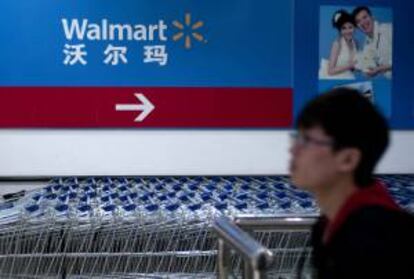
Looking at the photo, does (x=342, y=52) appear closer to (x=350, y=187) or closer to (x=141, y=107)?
(x=141, y=107)

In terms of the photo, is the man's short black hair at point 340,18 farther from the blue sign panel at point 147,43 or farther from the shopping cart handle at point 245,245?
the shopping cart handle at point 245,245

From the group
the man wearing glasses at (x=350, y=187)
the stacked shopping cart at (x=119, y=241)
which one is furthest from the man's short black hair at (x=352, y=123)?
the stacked shopping cart at (x=119, y=241)

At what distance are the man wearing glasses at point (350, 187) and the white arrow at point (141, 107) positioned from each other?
12.8 ft

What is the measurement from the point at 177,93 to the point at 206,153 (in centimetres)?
54

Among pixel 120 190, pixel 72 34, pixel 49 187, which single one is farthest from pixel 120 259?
pixel 72 34

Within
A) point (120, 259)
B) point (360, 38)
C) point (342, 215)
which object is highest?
point (360, 38)

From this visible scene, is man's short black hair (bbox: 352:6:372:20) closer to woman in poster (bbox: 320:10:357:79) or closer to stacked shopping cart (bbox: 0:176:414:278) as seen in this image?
woman in poster (bbox: 320:10:357:79)

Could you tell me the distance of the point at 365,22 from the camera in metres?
5.39

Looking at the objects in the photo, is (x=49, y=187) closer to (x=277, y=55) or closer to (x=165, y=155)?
(x=165, y=155)

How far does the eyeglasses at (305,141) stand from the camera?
1317 millimetres

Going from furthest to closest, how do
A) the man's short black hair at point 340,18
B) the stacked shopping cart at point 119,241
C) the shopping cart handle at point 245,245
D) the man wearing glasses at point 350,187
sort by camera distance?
the man's short black hair at point 340,18 → the stacked shopping cart at point 119,241 → the shopping cart handle at point 245,245 → the man wearing glasses at point 350,187

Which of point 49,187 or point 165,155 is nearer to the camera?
point 49,187

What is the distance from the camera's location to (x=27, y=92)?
16.7ft

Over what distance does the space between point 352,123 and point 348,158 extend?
0.07m
